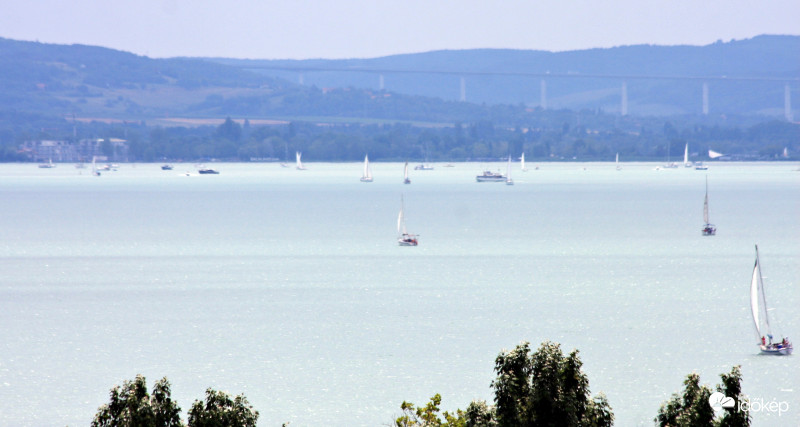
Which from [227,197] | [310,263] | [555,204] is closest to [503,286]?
[310,263]

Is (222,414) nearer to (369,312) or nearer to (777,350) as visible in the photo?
(777,350)

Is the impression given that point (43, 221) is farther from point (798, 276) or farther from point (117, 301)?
point (798, 276)

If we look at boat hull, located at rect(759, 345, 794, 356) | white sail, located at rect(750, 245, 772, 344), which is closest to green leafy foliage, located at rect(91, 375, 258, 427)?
white sail, located at rect(750, 245, 772, 344)

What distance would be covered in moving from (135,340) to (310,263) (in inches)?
1291

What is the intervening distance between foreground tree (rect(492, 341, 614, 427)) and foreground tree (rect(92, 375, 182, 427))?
212 inches

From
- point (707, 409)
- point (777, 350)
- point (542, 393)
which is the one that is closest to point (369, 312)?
point (777, 350)

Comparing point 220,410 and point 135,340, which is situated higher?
point 220,410

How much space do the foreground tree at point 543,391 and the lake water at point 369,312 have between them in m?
18.7

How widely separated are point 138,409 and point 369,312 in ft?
138

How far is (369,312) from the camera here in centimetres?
5822

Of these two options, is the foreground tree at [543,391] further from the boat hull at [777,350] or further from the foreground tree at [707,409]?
the boat hull at [777,350]

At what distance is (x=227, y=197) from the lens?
19450 centimetres

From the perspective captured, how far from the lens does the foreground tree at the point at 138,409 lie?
16.3 metres

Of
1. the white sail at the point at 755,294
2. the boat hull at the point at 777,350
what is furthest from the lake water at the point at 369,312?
the white sail at the point at 755,294
